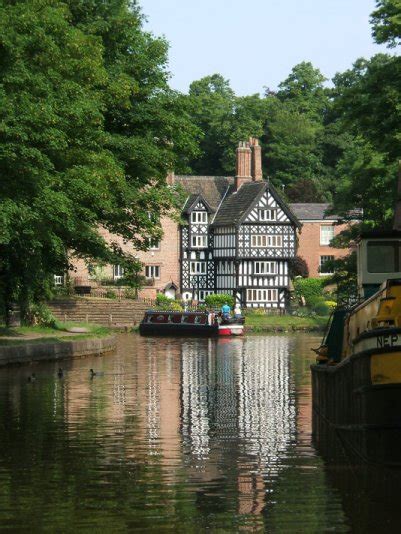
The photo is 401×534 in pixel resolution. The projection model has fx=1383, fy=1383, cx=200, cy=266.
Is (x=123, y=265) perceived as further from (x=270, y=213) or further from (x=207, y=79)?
(x=207, y=79)

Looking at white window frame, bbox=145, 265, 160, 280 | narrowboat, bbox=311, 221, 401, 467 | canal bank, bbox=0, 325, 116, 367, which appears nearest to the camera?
narrowboat, bbox=311, 221, 401, 467

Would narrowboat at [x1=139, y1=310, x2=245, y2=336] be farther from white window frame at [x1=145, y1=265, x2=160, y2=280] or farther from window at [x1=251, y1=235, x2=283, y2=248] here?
window at [x1=251, y1=235, x2=283, y2=248]

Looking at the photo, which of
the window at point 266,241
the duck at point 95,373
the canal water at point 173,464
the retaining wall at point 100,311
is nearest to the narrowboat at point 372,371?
the canal water at point 173,464

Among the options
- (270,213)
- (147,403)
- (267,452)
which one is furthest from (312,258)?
(267,452)

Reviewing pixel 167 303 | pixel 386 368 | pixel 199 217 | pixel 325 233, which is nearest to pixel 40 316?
pixel 386 368

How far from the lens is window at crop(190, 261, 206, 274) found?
115m

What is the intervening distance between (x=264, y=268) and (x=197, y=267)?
5785 millimetres


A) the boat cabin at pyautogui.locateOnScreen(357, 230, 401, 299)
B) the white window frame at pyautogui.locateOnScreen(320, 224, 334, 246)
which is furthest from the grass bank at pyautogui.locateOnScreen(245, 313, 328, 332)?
the boat cabin at pyautogui.locateOnScreen(357, 230, 401, 299)

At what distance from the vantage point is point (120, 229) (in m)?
55.9

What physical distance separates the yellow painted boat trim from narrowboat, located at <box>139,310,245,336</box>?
217 feet

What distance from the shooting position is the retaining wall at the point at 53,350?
44.2 m

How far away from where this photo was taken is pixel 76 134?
45.8 m

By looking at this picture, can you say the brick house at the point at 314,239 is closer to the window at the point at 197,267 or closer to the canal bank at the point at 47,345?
the window at the point at 197,267

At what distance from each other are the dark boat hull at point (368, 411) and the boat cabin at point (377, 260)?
1.81 m
